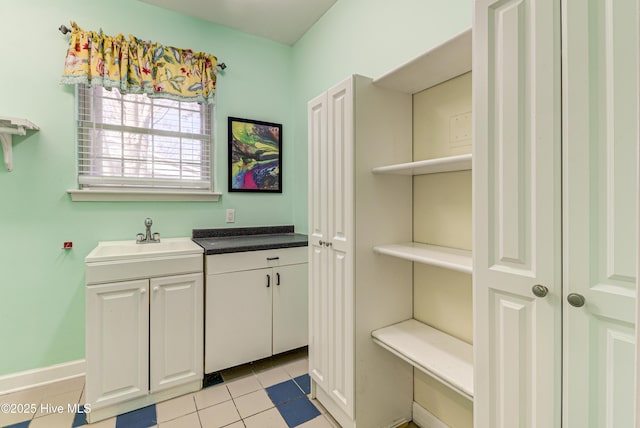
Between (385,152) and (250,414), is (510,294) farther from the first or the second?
(250,414)

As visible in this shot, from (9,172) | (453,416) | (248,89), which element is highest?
(248,89)

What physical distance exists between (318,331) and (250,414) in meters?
0.62

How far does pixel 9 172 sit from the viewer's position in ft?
6.39

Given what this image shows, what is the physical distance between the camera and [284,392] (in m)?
1.98

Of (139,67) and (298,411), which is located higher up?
(139,67)

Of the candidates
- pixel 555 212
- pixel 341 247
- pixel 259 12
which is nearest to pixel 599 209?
pixel 555 212

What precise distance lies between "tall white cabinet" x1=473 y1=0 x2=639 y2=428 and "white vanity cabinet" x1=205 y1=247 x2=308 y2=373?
1557 millimetres

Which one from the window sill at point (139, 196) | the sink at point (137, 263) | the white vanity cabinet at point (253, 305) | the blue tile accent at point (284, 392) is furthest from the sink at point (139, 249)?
the blue tile accent at point (284, 392)

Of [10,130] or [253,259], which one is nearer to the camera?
[10,130]

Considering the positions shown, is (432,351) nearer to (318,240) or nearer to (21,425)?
(318,240)

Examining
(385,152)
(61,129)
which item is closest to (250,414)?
(385,152)

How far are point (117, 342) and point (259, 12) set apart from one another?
261 centimetres

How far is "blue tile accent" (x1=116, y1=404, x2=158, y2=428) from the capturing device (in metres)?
1.69

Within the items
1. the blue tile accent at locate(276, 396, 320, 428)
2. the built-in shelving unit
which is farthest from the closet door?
the blue tile accent at locate(276, 396, 320, 428)
